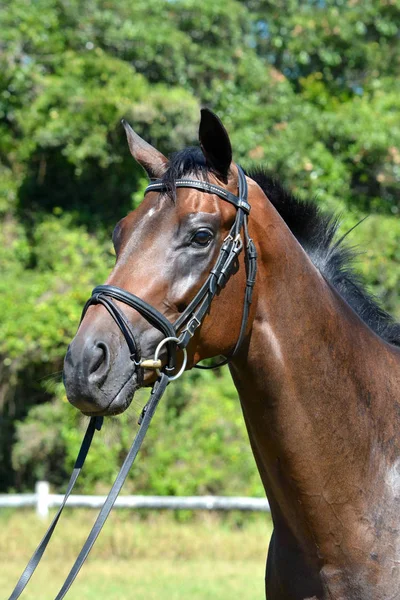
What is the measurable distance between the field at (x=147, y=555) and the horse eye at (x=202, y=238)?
223 inches

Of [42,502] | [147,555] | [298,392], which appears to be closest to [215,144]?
[298,392]

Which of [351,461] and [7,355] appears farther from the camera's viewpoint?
[7,355]

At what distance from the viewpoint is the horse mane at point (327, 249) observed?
334 cm

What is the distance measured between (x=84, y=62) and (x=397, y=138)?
565 centimetres

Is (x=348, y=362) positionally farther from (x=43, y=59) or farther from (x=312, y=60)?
(x=312, y=60)

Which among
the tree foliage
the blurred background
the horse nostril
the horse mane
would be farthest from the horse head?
the tree foliage

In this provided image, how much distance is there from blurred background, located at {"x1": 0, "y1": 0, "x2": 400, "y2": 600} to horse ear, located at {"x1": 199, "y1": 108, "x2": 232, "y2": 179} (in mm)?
8262

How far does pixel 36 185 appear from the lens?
13.8 meters

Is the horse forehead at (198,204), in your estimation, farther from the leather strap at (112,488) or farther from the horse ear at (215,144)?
the leather strap at (112,488)

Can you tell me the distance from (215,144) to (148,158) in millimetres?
359

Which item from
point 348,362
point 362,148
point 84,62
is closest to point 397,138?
point 362,148

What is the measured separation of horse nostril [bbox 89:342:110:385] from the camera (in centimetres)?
244

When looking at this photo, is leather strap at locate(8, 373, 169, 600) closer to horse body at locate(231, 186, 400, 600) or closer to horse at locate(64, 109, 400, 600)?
horse at locate(64, 109, 400, 600)

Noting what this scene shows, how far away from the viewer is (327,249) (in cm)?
342
